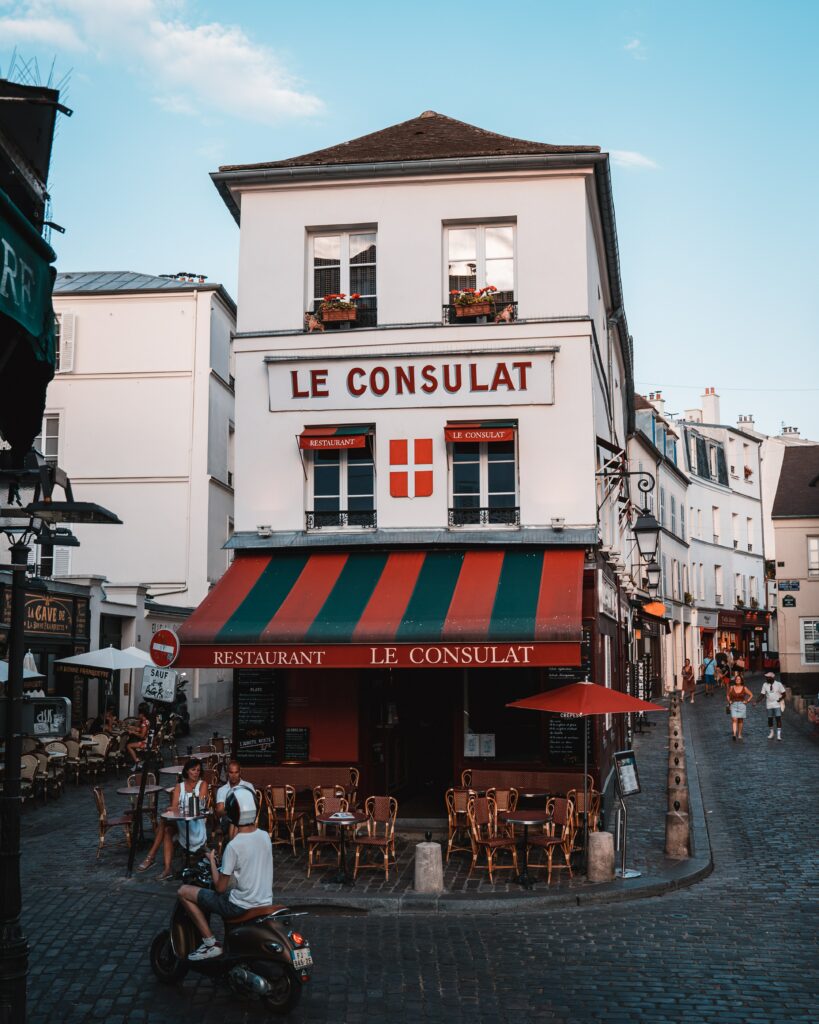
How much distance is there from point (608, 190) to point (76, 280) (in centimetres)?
2235

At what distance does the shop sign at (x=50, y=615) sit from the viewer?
934 inches

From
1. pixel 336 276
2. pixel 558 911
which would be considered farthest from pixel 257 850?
pixel 336 276

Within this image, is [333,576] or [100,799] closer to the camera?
[100,799]

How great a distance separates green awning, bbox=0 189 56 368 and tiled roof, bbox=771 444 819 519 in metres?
39.7

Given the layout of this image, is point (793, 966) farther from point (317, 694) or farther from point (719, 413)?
point (719, 413)

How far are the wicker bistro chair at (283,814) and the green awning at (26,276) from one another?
10149mm

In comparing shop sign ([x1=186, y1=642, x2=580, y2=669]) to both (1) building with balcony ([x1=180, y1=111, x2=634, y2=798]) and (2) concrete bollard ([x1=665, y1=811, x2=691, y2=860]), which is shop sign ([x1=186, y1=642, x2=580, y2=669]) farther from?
(2) concrete bollard ([x1=665, y1=811, x2=691, y2=860])

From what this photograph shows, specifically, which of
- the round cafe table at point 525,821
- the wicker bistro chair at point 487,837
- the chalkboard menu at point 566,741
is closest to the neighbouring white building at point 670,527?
the chalkboard menu at point 566,741

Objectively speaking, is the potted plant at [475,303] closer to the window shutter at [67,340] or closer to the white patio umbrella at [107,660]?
the white patio umbrella at [107,660]

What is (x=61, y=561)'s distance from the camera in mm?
30297

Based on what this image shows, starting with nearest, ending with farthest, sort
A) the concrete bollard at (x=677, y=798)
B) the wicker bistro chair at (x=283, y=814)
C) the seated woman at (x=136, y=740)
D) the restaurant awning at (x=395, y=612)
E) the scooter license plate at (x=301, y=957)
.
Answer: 1. the scooter license plate at (x=301, y=957)
2. the restaurant awning at (x=395, y=612)
3. the concrete bollard at (x=677, y=798)
4. the wicker bistro chair at (x=283, y=814)
5. the seated woman at (x=136, y=740)

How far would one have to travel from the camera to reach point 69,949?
9727 millimetres

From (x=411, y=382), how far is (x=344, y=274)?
2143mm

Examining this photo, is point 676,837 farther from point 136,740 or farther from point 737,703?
point 737,703
